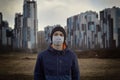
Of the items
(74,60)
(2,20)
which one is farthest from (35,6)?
(74,60)

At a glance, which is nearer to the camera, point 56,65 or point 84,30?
point 56,65

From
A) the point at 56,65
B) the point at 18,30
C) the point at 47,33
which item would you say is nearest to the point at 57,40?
the point at 56,65

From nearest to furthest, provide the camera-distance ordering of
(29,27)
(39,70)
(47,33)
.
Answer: (39,70)
(47,33)
(29,27)

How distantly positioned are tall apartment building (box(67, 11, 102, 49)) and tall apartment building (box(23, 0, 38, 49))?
63cm

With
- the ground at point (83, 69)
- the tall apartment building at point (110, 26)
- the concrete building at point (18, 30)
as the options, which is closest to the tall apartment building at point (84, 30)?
the tall apartment building at point (110, 26)

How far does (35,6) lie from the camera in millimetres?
5191

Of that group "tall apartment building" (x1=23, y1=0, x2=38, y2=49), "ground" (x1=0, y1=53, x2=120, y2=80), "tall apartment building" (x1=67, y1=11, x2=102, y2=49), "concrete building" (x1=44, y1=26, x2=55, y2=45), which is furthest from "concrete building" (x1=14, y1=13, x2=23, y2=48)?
"tall apartment building" (x1=67, y1=11, x2=102, y2=49)

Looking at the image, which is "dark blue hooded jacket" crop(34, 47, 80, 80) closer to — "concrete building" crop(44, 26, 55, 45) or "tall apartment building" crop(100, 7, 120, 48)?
"concrete building" crop(44, 26, 55, 45)

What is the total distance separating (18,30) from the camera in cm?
517

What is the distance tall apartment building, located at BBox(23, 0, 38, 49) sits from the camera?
509 centimetres

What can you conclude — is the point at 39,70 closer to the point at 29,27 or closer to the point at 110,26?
the point at 29,27

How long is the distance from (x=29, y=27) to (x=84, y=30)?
3.37ft

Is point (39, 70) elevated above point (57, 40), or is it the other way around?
point (57, 40)

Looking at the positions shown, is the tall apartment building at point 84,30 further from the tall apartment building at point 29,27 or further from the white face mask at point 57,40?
the white face mask at point 57,40
